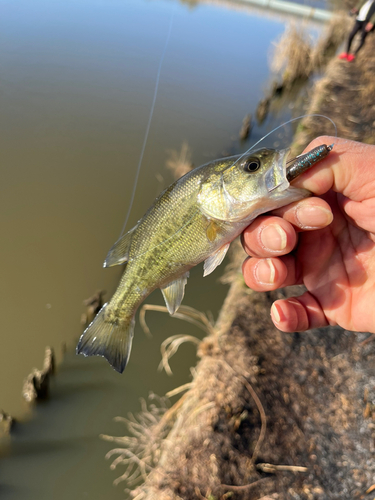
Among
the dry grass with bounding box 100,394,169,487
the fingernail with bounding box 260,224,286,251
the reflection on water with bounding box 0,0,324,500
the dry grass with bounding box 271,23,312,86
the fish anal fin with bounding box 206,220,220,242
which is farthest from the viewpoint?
the dry grass with bounding box 271,23,312,86

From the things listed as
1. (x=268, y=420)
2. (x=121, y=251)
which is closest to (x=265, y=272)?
(x=121, y=251)

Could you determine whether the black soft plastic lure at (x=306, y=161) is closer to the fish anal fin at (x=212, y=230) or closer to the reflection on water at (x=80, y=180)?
the fish anal fin at (x=212, y=230)

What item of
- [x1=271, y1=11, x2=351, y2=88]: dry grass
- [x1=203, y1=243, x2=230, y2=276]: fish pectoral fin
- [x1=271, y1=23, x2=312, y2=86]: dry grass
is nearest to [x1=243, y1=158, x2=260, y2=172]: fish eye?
[x1=203, y1=243, x2=230, y2=276]: fish pectoral fin

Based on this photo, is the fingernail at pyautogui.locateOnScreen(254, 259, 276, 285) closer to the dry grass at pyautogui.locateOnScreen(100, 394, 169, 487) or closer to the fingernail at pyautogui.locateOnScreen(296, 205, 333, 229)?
the fingernail at pyautogui.locateOnScreen(296, 205, 333, 229)

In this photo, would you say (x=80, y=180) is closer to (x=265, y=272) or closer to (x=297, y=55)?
(x=265, y=272)

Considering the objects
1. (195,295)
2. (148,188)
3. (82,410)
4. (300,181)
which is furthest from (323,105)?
(82,410)
